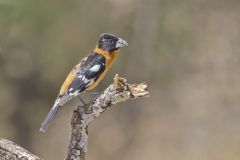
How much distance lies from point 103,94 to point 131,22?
8.09m

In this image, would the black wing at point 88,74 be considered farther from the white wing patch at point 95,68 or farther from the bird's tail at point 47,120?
the bird's tail at point 47,120

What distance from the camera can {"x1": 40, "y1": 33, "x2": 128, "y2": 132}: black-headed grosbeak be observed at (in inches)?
161

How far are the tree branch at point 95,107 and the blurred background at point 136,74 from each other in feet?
20.5

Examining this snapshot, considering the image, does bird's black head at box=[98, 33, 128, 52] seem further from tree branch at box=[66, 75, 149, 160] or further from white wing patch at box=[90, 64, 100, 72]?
tree branch at box=[66, 75, 149, 160]

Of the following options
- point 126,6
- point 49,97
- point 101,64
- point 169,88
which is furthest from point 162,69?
point 101,64

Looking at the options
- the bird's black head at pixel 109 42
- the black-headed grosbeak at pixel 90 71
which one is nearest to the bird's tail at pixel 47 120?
the black-headed grosbeak at pixel 90 71

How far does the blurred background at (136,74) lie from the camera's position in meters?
10.8

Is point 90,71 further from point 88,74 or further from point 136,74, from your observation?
point 136,74

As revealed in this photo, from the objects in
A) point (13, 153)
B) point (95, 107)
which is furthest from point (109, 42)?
point (13, 153)

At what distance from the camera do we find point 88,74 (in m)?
4.10

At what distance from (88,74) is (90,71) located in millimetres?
25

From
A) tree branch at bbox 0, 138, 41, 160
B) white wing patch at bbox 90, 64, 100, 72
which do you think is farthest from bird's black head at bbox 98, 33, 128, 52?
tree branch at bbox 0, 138, 41, 160

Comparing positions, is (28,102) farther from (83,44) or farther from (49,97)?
(83,44)

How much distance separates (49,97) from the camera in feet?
37.8
